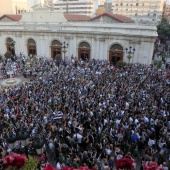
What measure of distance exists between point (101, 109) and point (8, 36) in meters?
26.6

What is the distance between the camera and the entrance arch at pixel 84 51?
29.6m

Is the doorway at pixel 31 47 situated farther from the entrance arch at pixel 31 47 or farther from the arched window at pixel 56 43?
the arched window at pixel 56 43

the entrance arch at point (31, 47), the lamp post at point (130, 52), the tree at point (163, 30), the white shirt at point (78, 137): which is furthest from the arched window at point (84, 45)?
the tree at point (163, 30)

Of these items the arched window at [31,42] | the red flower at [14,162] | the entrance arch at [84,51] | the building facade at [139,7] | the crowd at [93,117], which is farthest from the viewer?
the building facade at [139,7]

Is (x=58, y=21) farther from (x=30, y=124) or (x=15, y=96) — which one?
(x=30, y=124)

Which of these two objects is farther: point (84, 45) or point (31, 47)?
point (31, 47)

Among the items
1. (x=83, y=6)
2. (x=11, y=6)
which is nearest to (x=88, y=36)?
(x=11, y=6)

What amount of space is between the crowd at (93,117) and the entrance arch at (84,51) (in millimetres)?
9392

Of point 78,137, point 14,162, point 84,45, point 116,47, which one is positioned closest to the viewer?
point 14,162

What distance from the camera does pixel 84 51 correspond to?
30031 millimetres

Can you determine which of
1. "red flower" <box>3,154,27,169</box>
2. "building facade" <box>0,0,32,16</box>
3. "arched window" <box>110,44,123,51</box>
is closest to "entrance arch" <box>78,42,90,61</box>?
"arched window" <box>110,44,123,51</box>

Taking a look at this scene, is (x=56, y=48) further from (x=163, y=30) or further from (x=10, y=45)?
(x=163, y=30)

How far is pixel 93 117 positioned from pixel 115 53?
56.8ft

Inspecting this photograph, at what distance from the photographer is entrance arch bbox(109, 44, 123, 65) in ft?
91.8
